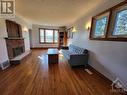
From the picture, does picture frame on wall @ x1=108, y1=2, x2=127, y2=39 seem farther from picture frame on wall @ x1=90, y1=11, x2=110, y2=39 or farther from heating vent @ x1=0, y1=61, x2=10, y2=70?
heating vent @ x1=0, y1=61, x2=10, y2=70

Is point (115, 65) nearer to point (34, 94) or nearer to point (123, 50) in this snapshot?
point (123, 50)

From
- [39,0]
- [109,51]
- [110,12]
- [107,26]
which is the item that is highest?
[39,0]

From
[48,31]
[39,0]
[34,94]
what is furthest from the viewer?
[48,31]

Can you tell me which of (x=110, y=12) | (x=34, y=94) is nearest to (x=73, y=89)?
A: (x=34, y=94)

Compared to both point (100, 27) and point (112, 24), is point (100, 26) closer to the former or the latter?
point (100, 27)

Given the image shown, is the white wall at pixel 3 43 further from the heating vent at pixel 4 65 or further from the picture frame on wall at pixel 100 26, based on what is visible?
the picture frame on wall at pixel 100 26

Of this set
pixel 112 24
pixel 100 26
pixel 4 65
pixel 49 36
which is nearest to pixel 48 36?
pixel 49 36

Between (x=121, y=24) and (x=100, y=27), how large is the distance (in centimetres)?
89

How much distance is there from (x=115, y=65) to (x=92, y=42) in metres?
1.36

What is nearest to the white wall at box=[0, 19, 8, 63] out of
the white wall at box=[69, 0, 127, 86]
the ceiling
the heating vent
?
the heating vent

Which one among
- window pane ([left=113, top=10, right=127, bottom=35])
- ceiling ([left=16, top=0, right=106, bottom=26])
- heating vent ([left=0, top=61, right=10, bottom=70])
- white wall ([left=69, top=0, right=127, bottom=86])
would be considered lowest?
heating vent ([left=0, top=61, right=10, bottom=70])

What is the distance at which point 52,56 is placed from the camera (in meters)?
4.11

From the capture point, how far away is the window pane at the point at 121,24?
2.01 meters

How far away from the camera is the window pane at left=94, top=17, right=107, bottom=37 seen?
9.04ft
